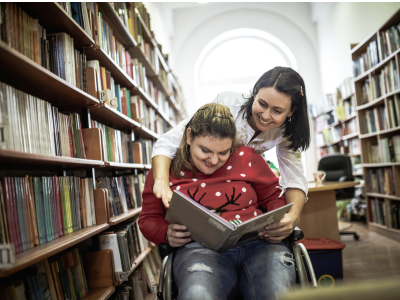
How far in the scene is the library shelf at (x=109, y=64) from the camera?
1.75m

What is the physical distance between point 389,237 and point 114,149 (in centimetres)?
319

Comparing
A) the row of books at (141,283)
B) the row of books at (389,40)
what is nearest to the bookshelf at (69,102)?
the row of books at (141,283)

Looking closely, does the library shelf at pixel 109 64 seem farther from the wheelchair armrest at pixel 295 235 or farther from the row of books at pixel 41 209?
the wheelchair armrest at pixel 295 235

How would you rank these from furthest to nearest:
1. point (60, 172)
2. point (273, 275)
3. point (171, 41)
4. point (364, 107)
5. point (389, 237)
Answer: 1. point (171, 41)
2. point (364, 107)
3. point (389, 237)
4. point (60, 172)
5. point (273, 275)

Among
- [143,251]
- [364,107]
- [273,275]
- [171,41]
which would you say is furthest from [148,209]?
[171,41]

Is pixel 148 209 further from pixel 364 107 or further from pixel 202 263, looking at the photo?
pixel 364 107

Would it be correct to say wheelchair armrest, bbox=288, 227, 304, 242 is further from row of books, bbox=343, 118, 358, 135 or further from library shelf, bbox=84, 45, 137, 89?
row of books, bbox=343, 118, 358, 135

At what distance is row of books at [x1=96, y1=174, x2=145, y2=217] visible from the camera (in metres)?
1.92

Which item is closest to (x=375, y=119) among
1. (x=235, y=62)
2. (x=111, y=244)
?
(x=111, y=244)

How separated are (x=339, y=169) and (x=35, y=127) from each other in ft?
12.6

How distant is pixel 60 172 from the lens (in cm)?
166

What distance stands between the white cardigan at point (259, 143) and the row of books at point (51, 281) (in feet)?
2.03

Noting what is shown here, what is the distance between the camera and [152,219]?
4.19ft

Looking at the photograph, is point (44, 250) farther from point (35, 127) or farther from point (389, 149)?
point (389, 149)
